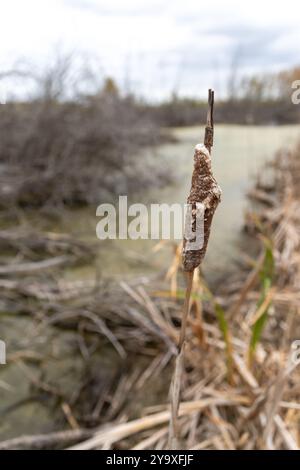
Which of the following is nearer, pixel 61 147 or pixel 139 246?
pixel 139 246

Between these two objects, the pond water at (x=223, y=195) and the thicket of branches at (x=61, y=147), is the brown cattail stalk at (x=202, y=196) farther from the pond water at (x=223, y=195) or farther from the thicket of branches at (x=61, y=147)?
the thicket of branches at (x=61, y=147)

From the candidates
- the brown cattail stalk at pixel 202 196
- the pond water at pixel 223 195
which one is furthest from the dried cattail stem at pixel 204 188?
the pond water at pixel 223 195

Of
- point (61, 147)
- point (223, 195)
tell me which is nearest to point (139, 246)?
point (61, 147)

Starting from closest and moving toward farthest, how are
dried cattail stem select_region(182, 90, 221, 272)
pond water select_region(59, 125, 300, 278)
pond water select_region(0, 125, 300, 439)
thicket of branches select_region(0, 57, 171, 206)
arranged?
dried cattail stem select_region(182, 90, 221, 272) < pond water select_region(0, 125, 300, 439) < pond water select_region(59, 125, 300, 278) < thicket of branches select_region(0, 57, 171, 206)

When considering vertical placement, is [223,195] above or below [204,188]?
below

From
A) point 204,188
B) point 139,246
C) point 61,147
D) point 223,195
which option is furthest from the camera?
point 223,195

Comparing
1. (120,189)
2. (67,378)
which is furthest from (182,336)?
(120,189)

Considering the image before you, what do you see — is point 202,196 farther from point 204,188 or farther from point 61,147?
point 61,147

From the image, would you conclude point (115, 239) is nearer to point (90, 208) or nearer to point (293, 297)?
point (90, 208)

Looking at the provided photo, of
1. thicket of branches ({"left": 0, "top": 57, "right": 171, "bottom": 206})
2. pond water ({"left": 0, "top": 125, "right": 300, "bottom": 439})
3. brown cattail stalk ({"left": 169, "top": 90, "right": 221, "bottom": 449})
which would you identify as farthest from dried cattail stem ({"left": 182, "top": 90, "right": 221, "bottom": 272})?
thicket of branches ({"left": 0, "top": 57, "right": 171, "bottom": 206})

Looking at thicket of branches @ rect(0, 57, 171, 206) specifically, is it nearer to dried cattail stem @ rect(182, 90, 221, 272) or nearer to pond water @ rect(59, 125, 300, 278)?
pond water @ rect(59, 125, 300, 278)

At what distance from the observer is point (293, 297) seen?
117 cm

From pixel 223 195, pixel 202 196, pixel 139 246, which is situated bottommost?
pixel 139 246

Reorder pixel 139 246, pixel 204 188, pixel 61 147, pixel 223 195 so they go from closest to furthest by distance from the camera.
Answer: pixel 204 188, pixel 139 246, pixel 61 147, pixel 223 195
